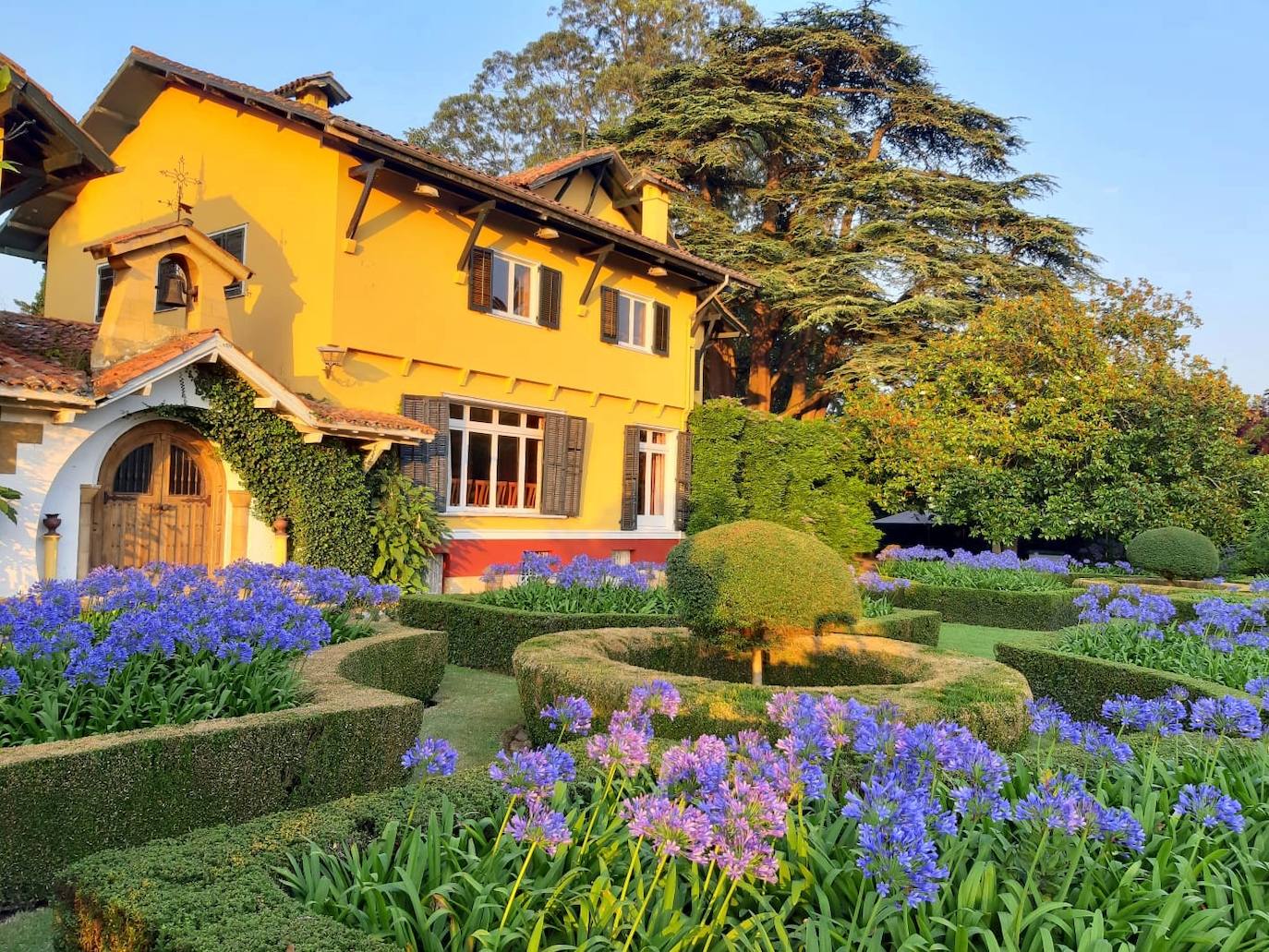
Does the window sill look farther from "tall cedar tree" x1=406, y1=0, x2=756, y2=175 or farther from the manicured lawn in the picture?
"tall cedar tree" x1=406, y1=0, x2=756, y2=175

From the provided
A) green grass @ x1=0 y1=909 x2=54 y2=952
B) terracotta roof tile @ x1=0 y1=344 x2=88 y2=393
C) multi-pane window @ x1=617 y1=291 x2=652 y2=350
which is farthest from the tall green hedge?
green grass @ x1=0 y1=909 x2=54 y2=952

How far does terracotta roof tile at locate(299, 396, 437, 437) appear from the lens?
12.0 m

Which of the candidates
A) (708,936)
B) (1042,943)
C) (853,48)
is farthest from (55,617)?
(853,48)

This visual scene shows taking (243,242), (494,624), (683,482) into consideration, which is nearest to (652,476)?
(683,482)

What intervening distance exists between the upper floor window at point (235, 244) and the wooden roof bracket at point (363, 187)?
228cm

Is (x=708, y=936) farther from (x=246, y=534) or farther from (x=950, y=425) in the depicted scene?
(x=950, y=425)

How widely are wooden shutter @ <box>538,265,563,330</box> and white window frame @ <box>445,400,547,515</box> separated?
1.68m

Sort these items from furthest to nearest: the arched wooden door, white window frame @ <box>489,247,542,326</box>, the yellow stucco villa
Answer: white window frame @ <box>489,247,542,326</box> → the arched wooden door → the yellow stucco villa

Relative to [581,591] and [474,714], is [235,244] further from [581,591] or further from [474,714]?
[474,714]

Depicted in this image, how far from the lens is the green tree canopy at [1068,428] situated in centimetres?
2005

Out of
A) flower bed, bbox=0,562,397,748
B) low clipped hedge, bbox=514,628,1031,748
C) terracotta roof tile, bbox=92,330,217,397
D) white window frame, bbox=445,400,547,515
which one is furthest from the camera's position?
white window frame, bbox=445,400,547,515

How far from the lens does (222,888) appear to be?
2.59m

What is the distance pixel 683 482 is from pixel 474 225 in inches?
293

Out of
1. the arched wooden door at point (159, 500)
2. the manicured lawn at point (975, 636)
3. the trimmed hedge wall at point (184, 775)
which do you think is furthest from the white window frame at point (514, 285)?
the trimmed hedge wall at point (184, 775)
